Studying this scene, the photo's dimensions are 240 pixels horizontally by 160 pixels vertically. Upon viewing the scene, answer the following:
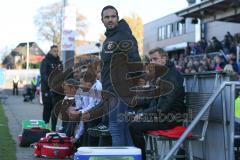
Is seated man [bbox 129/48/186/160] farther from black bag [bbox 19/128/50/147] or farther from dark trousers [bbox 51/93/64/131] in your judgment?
dark trousers [bbox 51/93/64/131]

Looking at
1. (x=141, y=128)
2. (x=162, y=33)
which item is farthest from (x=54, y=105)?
(x=162, y=33)

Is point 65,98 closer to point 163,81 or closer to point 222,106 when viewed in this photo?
point 163,81

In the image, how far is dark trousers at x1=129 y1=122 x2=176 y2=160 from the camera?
711 centimetres

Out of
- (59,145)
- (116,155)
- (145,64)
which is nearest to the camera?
(116,155)

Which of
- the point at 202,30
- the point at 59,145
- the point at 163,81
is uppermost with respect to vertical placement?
the point at 202,30

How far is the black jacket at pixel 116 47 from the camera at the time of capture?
274 inches

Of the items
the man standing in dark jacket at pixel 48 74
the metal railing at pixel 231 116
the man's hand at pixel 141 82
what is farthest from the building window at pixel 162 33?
the metal railing at pixel 231 116

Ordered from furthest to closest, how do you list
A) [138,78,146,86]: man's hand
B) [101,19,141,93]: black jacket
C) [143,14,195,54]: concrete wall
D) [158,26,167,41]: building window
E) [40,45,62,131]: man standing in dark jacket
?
[158,26,167,41]: building window, [143,14,195,54]: concrete wall, [40,45,62,131]: man standing in dark jacket, [138,78,146,86]: man's hand, [101,19,141,93]: black jacket

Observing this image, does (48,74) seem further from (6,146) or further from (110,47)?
(110,47)

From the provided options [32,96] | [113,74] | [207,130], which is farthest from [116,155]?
[32,96]

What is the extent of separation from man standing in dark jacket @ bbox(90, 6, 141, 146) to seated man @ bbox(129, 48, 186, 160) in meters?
0.24

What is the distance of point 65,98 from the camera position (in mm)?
11336

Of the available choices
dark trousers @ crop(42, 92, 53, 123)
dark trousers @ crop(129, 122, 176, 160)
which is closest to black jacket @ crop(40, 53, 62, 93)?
dark trousers @ crop(42, 92, 53, 123)

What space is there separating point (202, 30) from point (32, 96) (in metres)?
12.5
